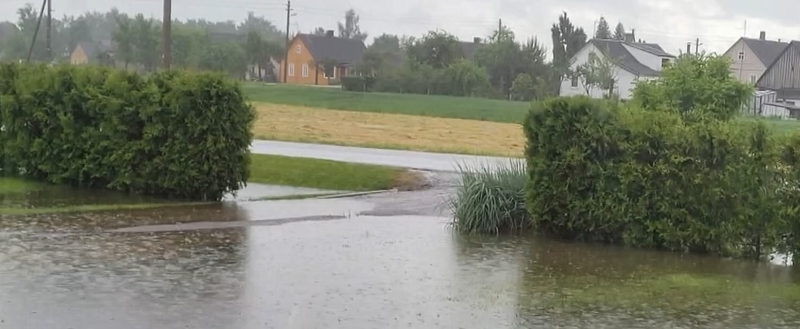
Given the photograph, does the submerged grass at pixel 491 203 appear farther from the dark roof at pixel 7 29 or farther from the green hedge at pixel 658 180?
the dark roof at pixel 7 29

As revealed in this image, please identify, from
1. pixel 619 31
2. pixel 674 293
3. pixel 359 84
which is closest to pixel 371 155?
pixel 674 293

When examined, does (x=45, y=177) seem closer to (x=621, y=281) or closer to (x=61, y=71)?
(x=61, y=71)

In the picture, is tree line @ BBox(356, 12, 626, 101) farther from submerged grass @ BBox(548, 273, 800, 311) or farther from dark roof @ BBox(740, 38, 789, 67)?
submerged grass @ BBox(548, 273, 800, 311)

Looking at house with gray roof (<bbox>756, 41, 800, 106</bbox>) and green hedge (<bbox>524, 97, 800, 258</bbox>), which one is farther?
house with gray roof (<bbox>756, 41, 800, 106</bbox>)

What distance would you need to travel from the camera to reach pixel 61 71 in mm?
21719

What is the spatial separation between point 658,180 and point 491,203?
2.73 metres

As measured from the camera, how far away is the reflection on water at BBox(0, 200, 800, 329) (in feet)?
32.6

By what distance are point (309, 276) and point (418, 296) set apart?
1567 mm

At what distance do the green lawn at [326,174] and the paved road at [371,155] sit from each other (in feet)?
7.06

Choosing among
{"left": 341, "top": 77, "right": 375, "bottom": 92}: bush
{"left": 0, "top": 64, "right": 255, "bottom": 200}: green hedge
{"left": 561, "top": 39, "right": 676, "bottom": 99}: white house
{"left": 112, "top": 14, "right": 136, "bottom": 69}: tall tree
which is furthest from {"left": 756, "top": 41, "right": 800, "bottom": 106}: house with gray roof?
{"left": 0, "top": 64, "right": 255, "bottom": 200}: green hedge

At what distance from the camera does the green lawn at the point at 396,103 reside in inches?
2505

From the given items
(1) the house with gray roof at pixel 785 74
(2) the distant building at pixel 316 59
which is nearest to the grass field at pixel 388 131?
(1) the house with gray roof at pixel 785 74

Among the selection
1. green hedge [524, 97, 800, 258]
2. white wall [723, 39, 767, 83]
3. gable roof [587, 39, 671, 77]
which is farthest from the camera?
white wall [723, 39, 767, 83]

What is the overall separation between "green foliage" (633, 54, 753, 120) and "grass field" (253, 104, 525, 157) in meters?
9.41
